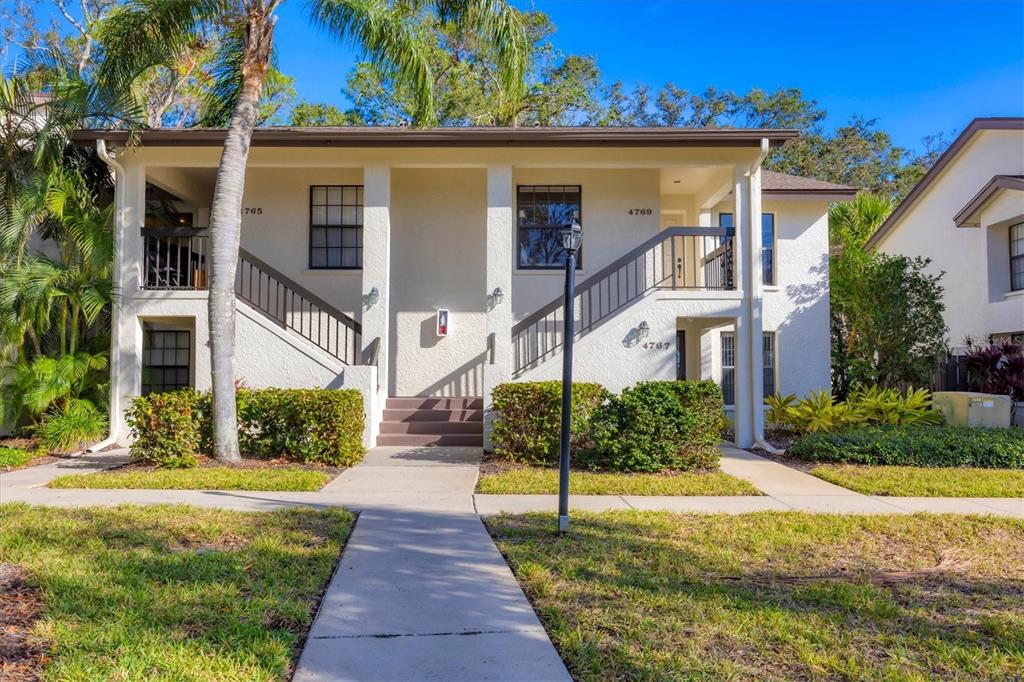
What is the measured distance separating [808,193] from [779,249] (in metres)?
1.28

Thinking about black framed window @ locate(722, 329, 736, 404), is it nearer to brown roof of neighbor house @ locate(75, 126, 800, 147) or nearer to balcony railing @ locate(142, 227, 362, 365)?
brown roof of neighbor house @ locate(75, 126, 800, 147)

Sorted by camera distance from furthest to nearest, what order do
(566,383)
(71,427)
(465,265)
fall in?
1. (465,265)
2. (71,427)
3. (566,383)

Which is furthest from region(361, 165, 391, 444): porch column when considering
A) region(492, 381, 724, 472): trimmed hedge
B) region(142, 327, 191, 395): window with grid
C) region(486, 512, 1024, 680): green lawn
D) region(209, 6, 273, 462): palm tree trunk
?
region(486, 512, 1024, 680): green lawn

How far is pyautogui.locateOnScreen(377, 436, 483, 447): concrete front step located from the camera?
1121 centimetres

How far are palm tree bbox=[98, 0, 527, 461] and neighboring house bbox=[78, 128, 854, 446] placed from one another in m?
1.19

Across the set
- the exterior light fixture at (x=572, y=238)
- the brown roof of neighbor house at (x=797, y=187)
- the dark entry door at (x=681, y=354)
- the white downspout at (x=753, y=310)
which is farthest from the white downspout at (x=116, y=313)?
the brown roof of neighbor house at (x=797, y=187)

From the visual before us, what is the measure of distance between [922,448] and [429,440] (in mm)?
7214

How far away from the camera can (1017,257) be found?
53.8 feet

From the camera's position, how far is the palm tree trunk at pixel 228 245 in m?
9.04

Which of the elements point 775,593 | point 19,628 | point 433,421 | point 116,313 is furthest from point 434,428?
point 19,628

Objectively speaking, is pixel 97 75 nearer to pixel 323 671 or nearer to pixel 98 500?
pixel 98 500

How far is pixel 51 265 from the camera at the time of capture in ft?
35.7

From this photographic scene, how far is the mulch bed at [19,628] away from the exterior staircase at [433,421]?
6825mm

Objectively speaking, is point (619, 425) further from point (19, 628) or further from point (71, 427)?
point (71, 427)
